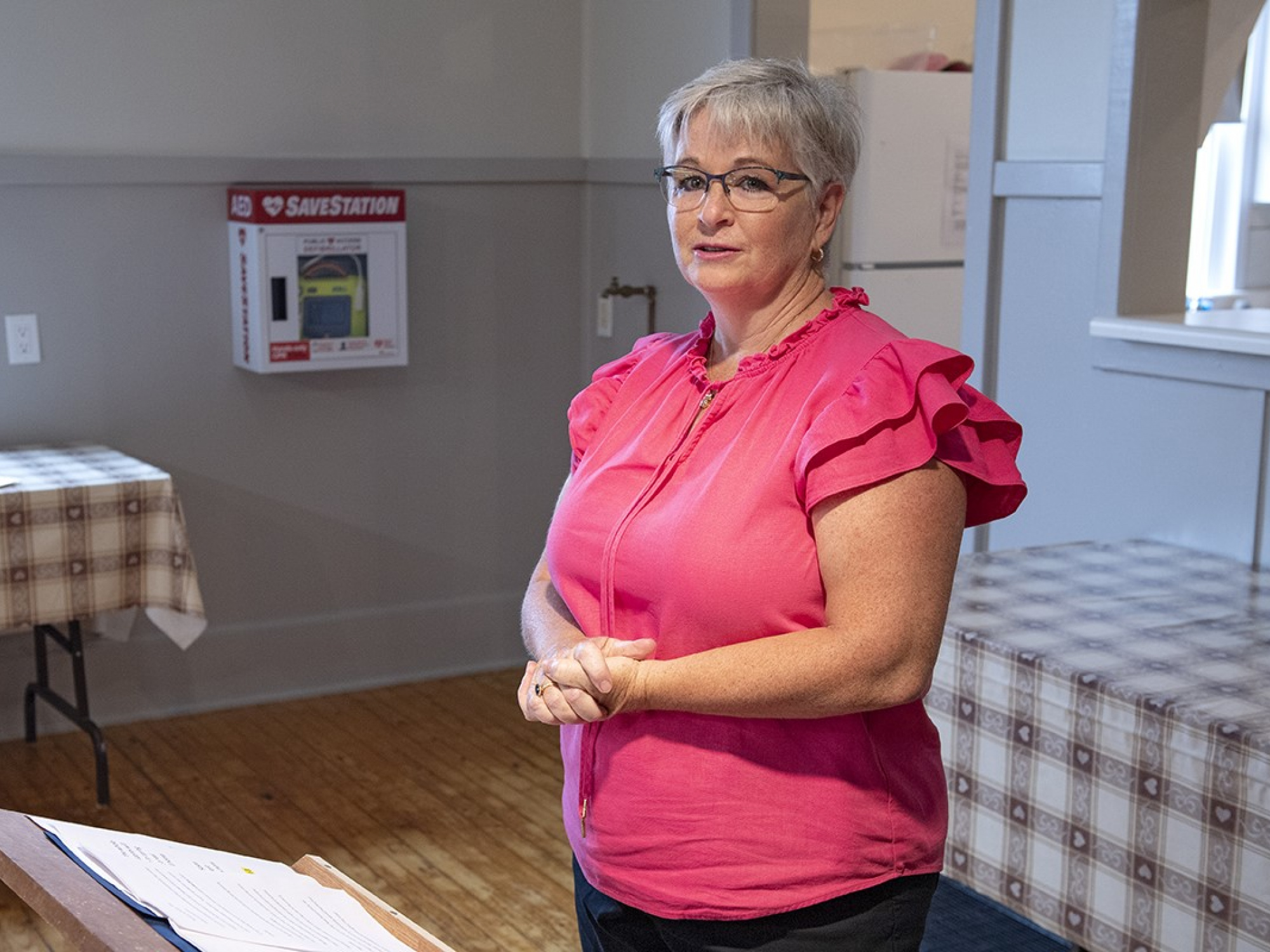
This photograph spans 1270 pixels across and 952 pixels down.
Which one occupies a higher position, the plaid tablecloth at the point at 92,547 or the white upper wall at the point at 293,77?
the white upper wall at the point at 293,77

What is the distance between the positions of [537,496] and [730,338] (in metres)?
3.37

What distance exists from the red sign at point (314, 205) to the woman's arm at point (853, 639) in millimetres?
3050

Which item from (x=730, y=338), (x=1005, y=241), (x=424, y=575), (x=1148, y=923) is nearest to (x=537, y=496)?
(x=424, y=575)

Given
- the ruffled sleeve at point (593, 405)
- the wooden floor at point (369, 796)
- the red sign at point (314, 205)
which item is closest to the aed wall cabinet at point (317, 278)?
the red sign at point (314, 205)

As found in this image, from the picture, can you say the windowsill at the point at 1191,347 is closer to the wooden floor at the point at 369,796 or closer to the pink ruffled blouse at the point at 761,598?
the pink ruffled blouse at the point at 761,598

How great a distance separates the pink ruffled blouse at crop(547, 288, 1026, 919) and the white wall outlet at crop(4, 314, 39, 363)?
2968 millimetres

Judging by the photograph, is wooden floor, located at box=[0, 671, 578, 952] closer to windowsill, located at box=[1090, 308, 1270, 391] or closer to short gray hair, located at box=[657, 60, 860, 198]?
windowsill, located at box=[1090, 308, 1270, 391]

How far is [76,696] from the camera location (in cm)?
387

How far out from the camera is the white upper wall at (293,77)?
4016 mm

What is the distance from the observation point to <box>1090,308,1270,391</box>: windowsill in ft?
9.00

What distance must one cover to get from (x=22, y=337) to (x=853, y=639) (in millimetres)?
3323

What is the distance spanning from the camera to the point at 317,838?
3.56 meters

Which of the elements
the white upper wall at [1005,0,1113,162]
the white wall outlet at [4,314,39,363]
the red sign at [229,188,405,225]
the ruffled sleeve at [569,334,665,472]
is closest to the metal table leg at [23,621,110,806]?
the white wall outlet at [4,314,39,363]

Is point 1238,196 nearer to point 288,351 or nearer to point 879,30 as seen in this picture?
point 879,30
